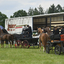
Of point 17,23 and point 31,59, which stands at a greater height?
point 17,23

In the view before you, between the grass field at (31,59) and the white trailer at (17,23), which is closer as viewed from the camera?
the grass field at (31,59)

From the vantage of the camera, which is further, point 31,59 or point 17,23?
point 17,23

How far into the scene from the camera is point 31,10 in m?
95.5

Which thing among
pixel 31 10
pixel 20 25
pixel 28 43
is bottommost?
pixel 28 43

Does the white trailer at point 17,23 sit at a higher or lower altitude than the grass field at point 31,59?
higher

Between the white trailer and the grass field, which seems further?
the white trailer

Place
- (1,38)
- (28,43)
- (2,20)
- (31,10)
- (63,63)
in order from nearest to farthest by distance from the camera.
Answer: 1. (63,63)
2. (28,43)
3. (1,38)
4. (2,20)
5. (31,10)

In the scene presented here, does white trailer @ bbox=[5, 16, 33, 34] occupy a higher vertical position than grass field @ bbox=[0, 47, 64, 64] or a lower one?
higher

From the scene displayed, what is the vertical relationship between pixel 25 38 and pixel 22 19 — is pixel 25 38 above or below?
below

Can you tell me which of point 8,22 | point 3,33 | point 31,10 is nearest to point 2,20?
point 31,10

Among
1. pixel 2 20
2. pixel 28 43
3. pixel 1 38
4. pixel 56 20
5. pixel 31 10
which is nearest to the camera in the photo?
pixel 28 43

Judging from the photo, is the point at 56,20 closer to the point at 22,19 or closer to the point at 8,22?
the point at 22,19

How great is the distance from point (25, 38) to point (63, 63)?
7967 millimetres

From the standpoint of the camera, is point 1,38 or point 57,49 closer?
point 57,49
